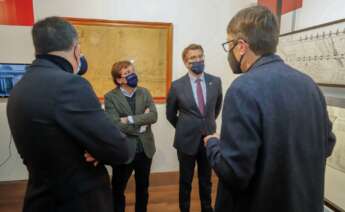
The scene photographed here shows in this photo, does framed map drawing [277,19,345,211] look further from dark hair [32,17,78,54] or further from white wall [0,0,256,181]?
dark hair [32,17,78,54]

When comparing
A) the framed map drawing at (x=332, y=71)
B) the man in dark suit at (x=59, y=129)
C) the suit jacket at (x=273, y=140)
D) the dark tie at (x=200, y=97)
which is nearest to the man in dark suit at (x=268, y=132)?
the suit jacket at (x=273, y=140)

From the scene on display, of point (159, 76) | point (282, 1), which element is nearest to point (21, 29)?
point (159, 76)

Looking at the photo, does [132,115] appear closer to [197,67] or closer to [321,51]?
[197,67]

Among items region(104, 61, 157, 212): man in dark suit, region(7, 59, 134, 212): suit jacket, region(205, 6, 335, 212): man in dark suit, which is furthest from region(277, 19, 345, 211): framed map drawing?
region(7, 59, 134, 212): suit jacket

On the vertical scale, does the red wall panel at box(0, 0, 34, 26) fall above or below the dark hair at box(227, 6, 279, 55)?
above

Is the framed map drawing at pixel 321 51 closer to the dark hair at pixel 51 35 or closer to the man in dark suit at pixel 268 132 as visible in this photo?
the man in dark suit at pixel 268 132

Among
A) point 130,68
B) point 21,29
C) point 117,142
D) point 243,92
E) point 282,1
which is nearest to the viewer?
point 243,92

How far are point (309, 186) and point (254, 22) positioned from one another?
69 centimetres

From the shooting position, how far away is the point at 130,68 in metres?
2.13

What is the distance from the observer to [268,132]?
94 centimetres

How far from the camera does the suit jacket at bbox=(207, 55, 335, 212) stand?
94 cm

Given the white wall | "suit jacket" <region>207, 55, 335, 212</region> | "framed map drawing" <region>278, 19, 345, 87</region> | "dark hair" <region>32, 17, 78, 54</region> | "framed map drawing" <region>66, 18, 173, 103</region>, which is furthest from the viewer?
"framed map drawing" <region>66, 18, 173, 103</region>

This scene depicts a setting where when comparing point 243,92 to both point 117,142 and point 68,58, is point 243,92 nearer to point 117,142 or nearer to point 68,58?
point 117,142

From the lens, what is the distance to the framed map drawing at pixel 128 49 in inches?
114
